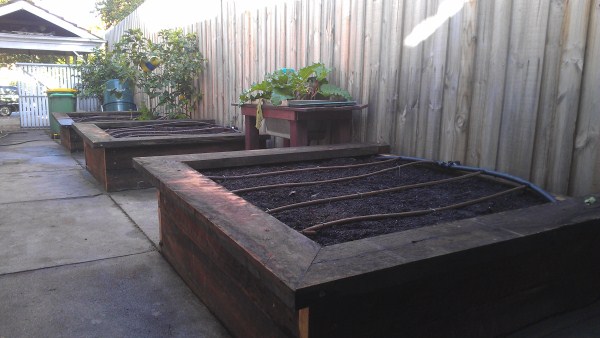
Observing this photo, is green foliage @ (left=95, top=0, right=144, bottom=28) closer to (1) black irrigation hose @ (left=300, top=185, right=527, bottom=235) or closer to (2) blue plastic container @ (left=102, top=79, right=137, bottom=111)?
(2) blue plastic container @ (left=102, top=79, right=137, bottom=111)

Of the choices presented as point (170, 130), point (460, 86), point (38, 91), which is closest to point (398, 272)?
point (460, 86)

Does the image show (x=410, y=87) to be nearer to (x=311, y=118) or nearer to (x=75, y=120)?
(x=311, y=118)

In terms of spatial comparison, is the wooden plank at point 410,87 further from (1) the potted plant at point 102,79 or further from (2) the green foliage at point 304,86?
(1) the potted plant at point 102,79

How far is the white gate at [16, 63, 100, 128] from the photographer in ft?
36.0

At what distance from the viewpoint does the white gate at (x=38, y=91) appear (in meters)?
11.0

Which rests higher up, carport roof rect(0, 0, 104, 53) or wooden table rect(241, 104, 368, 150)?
carport roof rect(0, 0, 104, 53)

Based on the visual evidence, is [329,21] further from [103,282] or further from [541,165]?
[103,282]

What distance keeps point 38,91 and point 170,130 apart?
7.64 metres

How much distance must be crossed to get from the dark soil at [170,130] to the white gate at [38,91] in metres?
6.17

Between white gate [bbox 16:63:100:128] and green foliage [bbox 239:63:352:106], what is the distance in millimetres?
8807

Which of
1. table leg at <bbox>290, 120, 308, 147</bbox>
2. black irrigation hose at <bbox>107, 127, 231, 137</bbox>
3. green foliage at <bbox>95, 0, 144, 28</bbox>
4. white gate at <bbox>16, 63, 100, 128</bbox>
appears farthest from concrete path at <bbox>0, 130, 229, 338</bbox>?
green foliage at <bbox>95, 0, 144, 28</bbox>

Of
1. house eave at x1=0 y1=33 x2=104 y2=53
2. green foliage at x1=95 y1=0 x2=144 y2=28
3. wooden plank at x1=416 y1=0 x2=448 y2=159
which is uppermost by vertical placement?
green foliage at x1=95 y1=0 x2=144 y2=28

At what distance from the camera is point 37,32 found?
11.6 metres

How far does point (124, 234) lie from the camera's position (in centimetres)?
301
